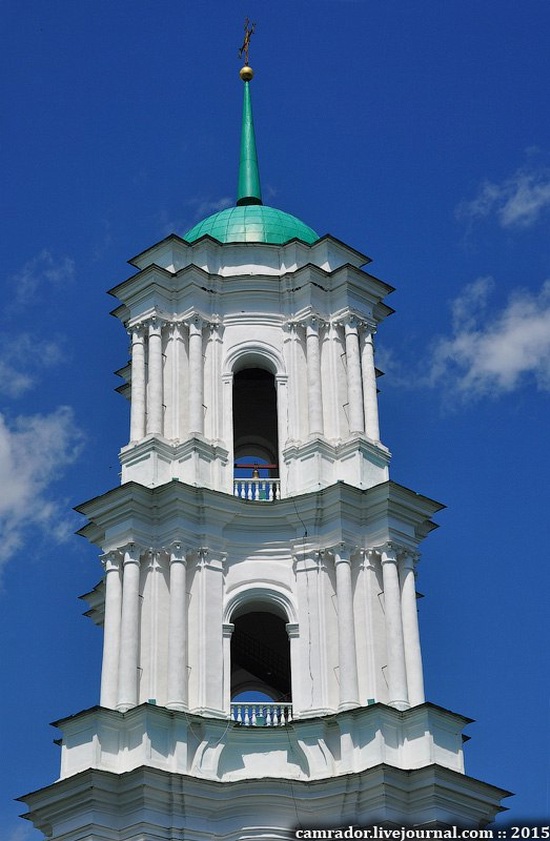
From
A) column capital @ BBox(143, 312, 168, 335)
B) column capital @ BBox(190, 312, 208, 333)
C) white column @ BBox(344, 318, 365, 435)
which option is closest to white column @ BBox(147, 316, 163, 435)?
column capital @ BBox(143, 312, 168, 335)

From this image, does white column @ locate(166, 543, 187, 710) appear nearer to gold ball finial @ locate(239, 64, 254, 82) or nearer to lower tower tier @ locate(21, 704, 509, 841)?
lower tower tier @ locate(21, 704, 509, 841)

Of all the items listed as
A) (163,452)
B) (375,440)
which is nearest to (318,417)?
(375,440)

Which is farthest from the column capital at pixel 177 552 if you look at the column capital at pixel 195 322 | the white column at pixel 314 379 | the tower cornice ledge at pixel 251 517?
the column capital at pixel 195 322

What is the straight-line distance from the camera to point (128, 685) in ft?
79.4

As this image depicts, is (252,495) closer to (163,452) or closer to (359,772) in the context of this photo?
(163,452)

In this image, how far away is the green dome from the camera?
30.0 metres

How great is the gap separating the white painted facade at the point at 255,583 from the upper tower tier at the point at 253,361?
4 centimetres

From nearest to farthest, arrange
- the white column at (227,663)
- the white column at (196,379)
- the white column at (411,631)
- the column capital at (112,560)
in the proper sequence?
the white column at (411,631) < the white column at (227,663) < the column capital at (112,560) < the white column at (196,379)

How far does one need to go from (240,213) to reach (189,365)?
4332 mm

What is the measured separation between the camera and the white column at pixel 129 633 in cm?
2412

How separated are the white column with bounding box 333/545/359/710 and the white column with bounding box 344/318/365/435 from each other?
2.67 m

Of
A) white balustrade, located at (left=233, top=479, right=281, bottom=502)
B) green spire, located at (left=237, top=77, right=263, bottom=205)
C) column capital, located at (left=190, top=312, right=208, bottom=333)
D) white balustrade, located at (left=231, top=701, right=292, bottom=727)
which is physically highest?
green spire, located at (left=237, top=77, right=263, bottom=205)

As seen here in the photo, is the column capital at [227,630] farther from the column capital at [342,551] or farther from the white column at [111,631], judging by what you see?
the column capital at [342,551]

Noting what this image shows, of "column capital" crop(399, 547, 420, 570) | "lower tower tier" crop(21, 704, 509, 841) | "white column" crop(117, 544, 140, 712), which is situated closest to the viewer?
"lower tower tier" crop(21, 704, 509, 841)
